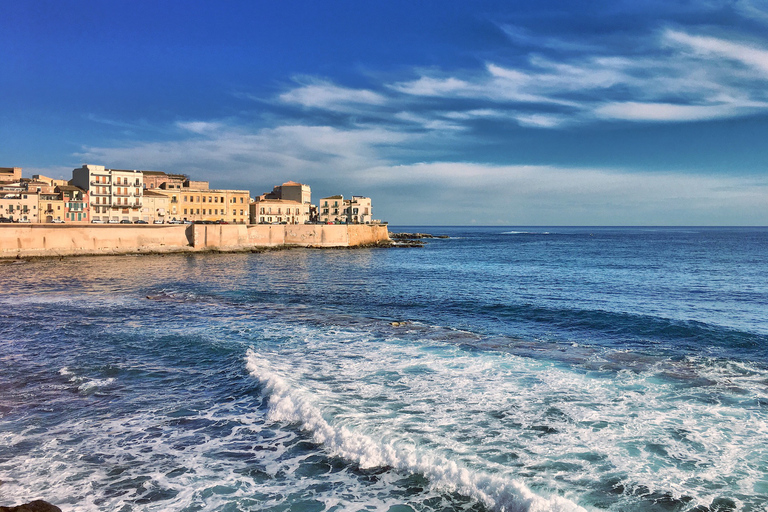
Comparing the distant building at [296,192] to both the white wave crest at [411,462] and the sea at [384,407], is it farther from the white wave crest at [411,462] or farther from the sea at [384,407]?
the white wave crest at [411,462]

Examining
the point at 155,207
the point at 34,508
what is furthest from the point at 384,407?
the point at 155,207

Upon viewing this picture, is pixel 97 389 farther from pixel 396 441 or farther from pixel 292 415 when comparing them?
pixel 396 441

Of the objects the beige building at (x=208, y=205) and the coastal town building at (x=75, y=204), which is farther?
the beige building at (x=208, y=205)

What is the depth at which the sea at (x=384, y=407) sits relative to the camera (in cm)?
729

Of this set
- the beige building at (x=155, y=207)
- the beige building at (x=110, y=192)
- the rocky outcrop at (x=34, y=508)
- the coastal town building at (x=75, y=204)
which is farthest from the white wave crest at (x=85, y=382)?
the beige building at (x=155, y=207)

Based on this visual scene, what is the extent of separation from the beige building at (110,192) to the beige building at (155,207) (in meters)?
2.26

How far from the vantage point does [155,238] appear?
5416 centimetres

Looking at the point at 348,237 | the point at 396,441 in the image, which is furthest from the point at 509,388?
the point at 348,237

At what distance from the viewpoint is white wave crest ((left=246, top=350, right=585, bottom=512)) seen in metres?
6.94

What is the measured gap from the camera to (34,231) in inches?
1812

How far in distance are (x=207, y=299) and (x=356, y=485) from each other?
64.4ft

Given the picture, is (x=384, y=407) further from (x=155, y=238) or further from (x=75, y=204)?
(x=75, y=204)

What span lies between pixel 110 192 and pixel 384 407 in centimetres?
6908

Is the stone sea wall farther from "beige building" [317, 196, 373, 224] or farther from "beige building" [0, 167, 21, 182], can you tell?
"beige building" [0, 167, 21, 182]
